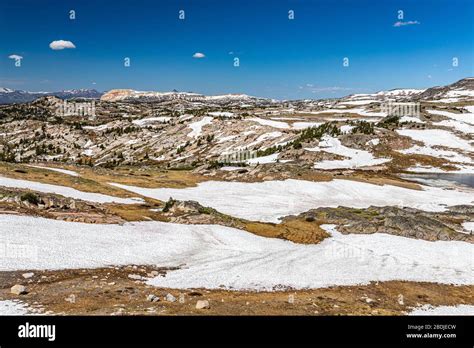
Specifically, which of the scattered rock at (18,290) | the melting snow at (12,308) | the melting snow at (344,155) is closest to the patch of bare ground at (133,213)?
the scattered rock at (18,290)

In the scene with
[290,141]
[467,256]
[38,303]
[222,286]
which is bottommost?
[467,256]

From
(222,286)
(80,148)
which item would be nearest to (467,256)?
(222,286)

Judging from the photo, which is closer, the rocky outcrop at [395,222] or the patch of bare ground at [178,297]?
the patch of bare ground at [178,297]

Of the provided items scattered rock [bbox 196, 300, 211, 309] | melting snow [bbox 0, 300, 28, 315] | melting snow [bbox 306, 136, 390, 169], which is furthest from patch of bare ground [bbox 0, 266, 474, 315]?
melting snow [bbox 306, 136, 390, 169]

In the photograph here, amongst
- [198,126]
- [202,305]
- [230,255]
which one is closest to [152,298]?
[202,305]

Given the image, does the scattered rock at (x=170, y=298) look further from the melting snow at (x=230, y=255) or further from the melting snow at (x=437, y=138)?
the melting snow at (x=437, y=138)

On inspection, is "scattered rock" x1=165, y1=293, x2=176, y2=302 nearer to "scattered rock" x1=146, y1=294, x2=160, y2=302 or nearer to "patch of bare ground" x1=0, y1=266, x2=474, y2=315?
"patch of bare ground" x1=0, y1=266, x2=474, y2=315

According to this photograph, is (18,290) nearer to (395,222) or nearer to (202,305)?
(202,305)
